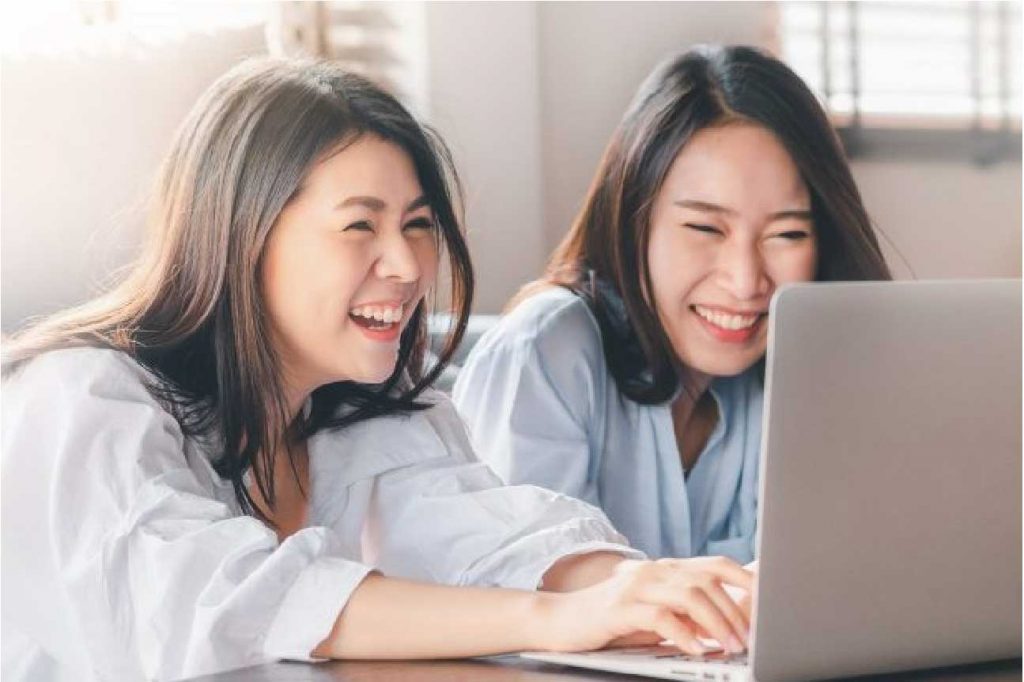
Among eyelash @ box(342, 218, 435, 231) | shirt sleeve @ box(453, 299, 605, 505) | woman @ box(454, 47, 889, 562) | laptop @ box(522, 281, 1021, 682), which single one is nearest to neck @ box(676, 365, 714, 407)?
woman @ box(454, 47, 889, 562)

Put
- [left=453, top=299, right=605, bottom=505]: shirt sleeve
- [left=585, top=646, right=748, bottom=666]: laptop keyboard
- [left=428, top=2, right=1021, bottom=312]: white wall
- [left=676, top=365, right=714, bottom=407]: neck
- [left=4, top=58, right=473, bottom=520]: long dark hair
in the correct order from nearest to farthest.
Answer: [left=585, top=646, right=748, bottom=666]: laptop keyboard, [left=4, top=58, right=473, bottom=520]: long dark hair, [left=453, top=299, right=605, bottom=505]: shirt sleeve, [left=676, top=365, right=714, bottom=407]: neck, [left=428, top=2, right=1021, bottom=312]: white wall

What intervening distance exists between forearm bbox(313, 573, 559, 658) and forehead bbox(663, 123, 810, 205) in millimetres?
759

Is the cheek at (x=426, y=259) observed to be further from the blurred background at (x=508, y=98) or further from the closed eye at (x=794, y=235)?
the closed eye at (x=794, y=235)

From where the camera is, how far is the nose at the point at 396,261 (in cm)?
133

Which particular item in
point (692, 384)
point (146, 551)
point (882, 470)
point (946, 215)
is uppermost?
point (882, 470)

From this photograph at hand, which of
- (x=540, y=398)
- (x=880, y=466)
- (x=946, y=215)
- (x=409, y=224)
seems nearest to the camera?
(x=880, y=466)

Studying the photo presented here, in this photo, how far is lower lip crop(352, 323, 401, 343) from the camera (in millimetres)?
1351

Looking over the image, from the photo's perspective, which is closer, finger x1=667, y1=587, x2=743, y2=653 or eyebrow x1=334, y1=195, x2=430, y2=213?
finger x1=667, y1=587, x2=743, y2=653

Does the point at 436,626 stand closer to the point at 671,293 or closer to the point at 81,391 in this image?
the point at 81,391

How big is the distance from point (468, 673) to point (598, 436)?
31.2 inches

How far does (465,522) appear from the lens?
1.28 metres

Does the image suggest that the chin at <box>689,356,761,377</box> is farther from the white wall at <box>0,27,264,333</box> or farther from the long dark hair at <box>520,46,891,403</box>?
the white wall at <box>0,27,264,333</box>

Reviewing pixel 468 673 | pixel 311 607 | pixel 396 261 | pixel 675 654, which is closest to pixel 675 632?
pixel 675 654

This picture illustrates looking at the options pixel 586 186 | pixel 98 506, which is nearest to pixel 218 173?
pixel 98 506
